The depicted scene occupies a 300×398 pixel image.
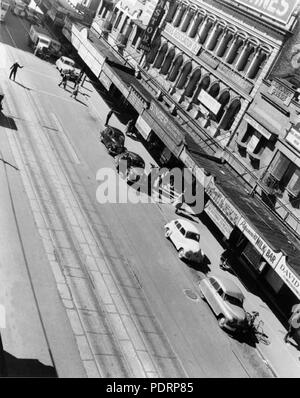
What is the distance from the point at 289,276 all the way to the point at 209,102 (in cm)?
1853

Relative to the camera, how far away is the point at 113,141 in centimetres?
4022

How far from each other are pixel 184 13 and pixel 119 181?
Answer: 20537 mm

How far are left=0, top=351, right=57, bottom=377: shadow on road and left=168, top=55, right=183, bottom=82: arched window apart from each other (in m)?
35.0

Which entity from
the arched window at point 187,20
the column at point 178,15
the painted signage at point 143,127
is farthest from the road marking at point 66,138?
the column at point 178,15

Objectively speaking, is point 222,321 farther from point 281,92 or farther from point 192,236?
point 281,92

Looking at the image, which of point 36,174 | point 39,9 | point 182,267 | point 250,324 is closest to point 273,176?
point 182,267

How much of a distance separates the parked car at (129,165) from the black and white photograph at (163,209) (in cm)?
17

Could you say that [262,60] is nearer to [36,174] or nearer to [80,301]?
[36,174]

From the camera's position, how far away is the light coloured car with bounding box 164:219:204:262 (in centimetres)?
2898

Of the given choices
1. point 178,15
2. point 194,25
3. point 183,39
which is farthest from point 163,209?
point 178,15

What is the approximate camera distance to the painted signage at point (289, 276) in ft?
82.0

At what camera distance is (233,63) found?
38312mm

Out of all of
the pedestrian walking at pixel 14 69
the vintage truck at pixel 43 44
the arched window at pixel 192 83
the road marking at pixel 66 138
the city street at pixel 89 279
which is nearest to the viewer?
the city street at pixel 89 279

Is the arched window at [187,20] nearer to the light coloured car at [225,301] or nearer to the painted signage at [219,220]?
the painted signage at [219,220]
